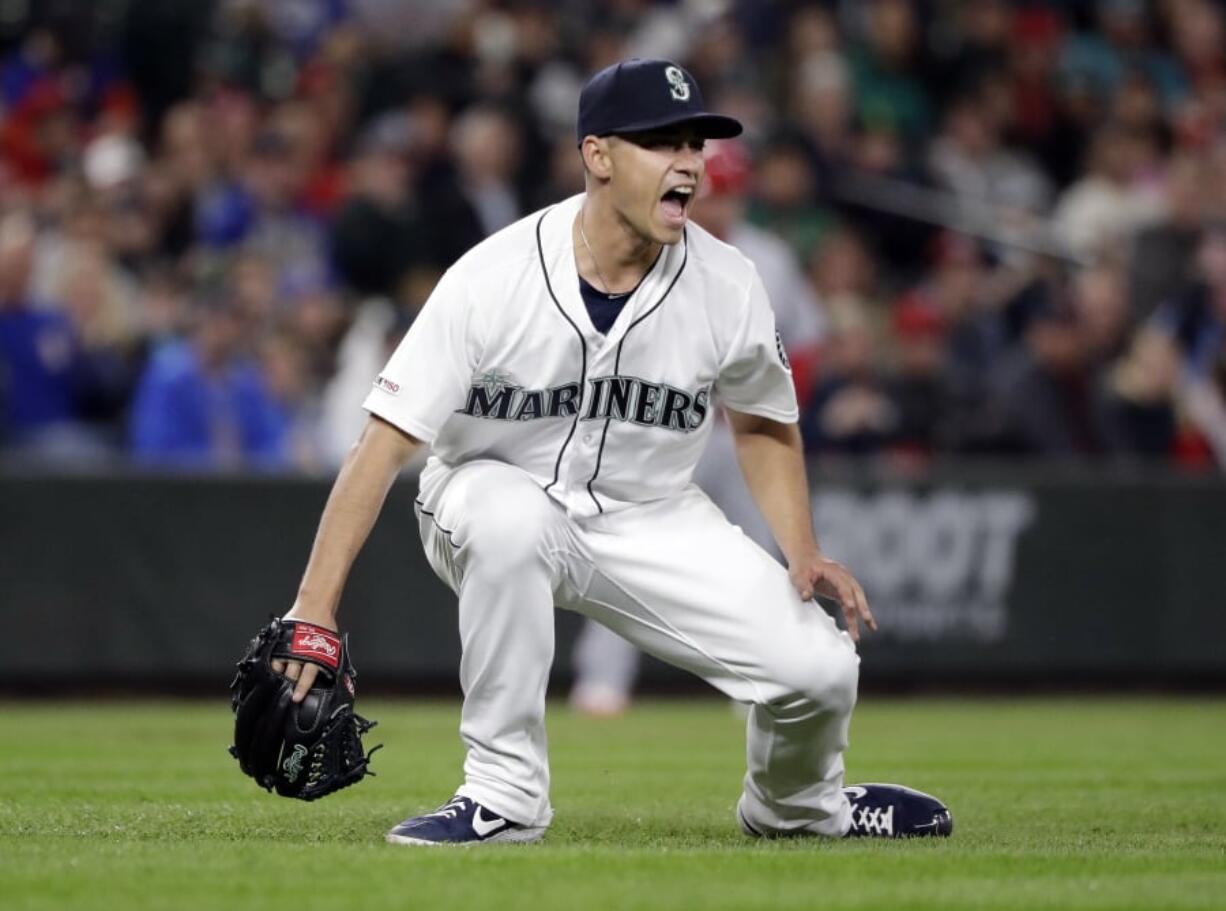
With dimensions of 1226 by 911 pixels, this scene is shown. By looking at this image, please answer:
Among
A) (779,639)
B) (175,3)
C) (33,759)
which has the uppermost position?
(175,3)

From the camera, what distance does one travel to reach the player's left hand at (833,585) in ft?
18.5

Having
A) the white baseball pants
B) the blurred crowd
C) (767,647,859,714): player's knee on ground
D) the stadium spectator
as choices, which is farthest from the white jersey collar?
the stadium spectator

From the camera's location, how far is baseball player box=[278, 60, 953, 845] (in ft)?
18.2

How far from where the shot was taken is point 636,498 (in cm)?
593

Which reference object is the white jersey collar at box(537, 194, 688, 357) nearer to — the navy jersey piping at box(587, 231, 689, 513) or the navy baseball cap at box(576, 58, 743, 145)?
the navy jersey piping at box(587, 231, 689, 513)

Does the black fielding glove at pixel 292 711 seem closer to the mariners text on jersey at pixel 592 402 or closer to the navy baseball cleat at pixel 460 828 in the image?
the navy baseball cleat at pixel 460 828

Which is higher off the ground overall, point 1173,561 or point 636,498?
point 636,498

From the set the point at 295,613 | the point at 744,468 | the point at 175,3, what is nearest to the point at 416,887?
the point at 295,613

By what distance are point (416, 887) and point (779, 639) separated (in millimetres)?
1370

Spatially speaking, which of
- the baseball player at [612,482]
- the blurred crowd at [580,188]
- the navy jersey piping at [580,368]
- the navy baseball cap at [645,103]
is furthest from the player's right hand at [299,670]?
the blurred crowd at [580,188]

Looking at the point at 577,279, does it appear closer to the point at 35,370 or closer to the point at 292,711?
the point at 292,711

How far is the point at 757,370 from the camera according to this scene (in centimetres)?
595

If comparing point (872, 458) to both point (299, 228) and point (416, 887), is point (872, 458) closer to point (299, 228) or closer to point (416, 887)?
point (299, 228)

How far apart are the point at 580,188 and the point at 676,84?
9.04 meters
